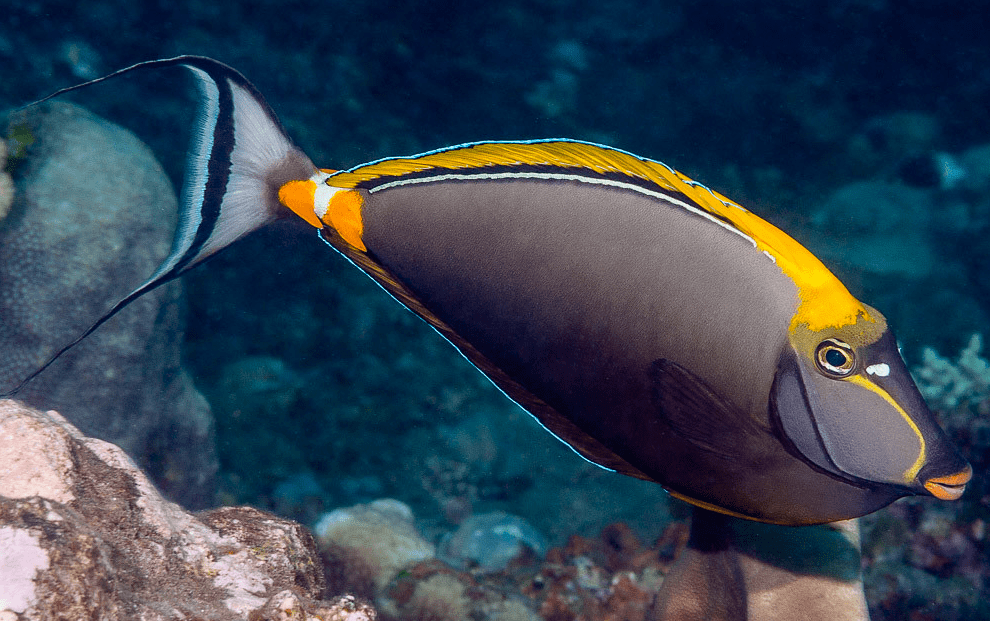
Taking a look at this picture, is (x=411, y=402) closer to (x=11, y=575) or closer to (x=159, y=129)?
(x=159, y=129)

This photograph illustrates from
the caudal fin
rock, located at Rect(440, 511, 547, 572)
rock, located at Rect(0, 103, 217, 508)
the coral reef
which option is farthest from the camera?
rock, located at Rect(440, 511, 547, 572)

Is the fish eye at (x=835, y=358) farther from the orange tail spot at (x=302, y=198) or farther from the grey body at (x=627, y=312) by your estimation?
the orange tail spot at (x=302, y=198)

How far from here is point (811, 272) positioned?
3.39 feet

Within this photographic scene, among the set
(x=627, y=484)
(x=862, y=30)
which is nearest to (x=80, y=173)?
(x=627, y=484)

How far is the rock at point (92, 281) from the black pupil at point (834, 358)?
4.08 meters

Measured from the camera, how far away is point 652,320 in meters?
1.10

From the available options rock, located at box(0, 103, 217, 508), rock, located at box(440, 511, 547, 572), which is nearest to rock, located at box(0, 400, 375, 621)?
rock, located at box(0, 103, 217, 508)

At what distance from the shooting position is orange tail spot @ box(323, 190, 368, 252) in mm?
1277

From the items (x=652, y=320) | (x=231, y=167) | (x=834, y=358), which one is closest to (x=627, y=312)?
(x=652, y=320)

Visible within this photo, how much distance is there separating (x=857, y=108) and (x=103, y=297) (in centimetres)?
611

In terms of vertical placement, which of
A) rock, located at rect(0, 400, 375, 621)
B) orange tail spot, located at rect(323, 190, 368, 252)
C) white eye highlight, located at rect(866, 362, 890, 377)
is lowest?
rock, located at rect(0, 400, 375, 621)

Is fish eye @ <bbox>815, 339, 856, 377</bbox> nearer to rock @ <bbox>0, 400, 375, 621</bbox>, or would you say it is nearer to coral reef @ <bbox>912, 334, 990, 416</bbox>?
rock @ <bbox>0, 400, 375, 621</bbox>

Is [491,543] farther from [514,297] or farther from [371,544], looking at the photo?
[514,297]

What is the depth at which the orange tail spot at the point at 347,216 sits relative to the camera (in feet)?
4.19
